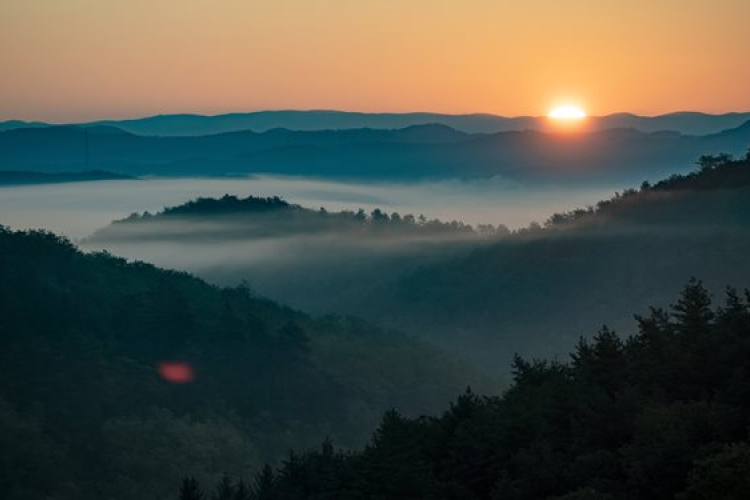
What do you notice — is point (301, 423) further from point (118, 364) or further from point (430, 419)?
point (430, 419)

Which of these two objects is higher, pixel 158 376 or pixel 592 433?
pixel 592 433

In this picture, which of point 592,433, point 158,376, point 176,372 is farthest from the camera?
point 176,372

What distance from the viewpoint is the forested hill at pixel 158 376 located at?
115m

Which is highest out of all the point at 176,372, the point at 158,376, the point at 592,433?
the point at 592,433

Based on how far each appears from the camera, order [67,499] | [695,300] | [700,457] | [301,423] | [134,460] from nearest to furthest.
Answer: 1. [700,457]
2. [695,300]
3. [67,499]
4. [134,460]
5. [301,423]

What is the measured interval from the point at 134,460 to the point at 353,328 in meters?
75.4

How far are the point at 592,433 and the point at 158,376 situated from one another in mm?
107006

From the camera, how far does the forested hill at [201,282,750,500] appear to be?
3906cm

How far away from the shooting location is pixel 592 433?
46281 millimetres

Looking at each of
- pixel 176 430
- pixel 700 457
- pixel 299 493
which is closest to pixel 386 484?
pixel 299 493

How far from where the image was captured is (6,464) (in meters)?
104

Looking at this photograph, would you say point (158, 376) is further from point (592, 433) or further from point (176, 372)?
point (592, 433)

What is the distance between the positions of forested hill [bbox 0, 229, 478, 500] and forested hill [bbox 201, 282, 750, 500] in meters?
54.9

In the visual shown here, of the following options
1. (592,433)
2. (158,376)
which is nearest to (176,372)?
(158,376)
